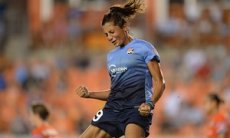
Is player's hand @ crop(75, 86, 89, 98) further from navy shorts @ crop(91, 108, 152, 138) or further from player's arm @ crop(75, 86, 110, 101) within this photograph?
navy shorts @ crop(91, 108, 152, 138)

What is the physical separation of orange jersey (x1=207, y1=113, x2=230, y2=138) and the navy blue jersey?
3.24 m

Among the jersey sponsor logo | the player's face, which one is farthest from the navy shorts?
the player's face

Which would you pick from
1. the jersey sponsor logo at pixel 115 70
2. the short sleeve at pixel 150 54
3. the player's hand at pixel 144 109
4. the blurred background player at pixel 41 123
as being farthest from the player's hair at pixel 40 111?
the player's hand at pixel 144 109

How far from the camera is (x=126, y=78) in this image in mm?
9664

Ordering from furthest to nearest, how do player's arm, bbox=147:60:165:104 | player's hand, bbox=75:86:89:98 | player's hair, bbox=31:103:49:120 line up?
player's hair, bbox=31:103:49:120
player's hand, bbox=75:86:89:98
player's arm, bbox=147:60:165:104

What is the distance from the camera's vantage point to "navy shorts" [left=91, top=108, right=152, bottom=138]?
9.47m

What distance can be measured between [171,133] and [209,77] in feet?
6.15

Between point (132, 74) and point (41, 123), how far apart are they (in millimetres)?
2902

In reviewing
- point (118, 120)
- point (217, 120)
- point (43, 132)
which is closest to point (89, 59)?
point (217, 120)

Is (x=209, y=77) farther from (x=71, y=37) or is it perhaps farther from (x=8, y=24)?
(x=8, y=24)

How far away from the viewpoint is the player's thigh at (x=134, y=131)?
30.7 ft

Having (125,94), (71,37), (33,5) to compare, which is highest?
(33,5)

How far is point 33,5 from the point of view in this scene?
29469 mm

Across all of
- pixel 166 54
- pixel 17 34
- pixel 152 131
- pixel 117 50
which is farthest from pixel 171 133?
pixel 117 50
